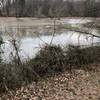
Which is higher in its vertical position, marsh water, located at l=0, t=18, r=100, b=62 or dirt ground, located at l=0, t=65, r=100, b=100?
marsh water, located at l=0, t=18, r=100, b=62

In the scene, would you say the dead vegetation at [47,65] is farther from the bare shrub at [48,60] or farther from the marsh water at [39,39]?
the marsh water at [39,39]

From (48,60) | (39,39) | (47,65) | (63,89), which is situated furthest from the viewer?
(39,39)

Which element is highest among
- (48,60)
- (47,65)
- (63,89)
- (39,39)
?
(39,39)

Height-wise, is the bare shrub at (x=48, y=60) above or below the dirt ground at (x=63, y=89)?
above

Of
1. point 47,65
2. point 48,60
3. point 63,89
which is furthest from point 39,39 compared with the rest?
point 63,89

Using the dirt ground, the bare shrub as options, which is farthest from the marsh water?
the dirt ground

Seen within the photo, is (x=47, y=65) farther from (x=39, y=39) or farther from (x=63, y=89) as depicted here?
(x=39, y=39)

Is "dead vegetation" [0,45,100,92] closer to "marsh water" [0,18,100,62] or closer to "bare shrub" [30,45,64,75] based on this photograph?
"bare shrub" [30,45,64,75]

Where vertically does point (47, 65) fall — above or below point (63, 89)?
above

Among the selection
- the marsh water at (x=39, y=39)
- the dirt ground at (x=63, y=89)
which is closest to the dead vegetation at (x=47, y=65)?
the dirt ground at (x=63, y=89)

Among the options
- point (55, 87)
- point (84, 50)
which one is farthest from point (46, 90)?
point (84, 50)

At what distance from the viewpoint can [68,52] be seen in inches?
477

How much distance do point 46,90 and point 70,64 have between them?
350cm

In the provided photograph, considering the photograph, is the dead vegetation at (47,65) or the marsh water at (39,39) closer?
the dead vegetation at (47,65)
